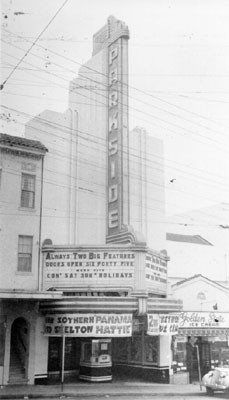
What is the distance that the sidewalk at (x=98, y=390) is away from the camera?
742 inches

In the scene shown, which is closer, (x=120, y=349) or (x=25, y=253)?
(x=25, y=253)

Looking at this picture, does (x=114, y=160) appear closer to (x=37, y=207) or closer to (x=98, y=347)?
(x=37, y=207)

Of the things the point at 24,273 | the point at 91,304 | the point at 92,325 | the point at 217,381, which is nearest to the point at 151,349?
the point at 217,381

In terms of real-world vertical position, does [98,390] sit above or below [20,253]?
below

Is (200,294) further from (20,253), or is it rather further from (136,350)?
(20,253)

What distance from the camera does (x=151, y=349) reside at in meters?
24.5

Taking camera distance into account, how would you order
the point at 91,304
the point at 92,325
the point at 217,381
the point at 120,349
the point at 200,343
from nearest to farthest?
the point at 92,325 → the point at 91,304 → the point at 217,381 → the point at 120,349 → the point at 200,343

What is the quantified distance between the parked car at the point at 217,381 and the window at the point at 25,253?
889 cm

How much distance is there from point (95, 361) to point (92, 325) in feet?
7.94

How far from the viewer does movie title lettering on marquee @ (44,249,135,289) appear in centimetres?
2189

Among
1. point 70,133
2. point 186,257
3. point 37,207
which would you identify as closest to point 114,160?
point 37,207

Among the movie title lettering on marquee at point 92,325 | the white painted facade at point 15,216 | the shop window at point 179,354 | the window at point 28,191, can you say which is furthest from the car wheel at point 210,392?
the window at point 28,191

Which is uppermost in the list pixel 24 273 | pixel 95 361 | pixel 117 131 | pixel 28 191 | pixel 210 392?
pixel 117 131

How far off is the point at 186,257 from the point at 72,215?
1745 cm
